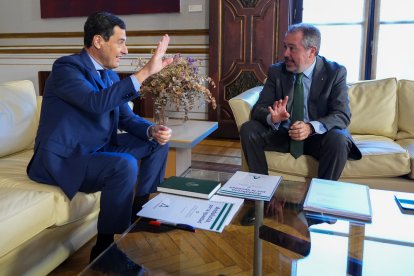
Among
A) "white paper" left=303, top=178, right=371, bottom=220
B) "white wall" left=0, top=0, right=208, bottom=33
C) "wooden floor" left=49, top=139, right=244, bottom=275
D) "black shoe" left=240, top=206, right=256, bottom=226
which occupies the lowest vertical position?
"wooden floor" left=49, top=139, right=244, bottom=275

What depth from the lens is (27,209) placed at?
1.08 metres

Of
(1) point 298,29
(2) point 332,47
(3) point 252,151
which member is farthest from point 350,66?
(3) point 252,151

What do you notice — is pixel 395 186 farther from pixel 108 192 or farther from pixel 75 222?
pixel 75 222

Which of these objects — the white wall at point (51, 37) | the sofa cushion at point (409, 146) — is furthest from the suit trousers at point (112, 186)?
the white wall at point (51, 37)

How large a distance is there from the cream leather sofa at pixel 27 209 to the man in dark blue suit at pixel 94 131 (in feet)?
0.22

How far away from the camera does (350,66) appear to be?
10.9 ft

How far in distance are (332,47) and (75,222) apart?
272cm

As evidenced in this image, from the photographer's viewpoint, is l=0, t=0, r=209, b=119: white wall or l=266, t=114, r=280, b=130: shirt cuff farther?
l=0, t=0, r=209, b=119: white wall

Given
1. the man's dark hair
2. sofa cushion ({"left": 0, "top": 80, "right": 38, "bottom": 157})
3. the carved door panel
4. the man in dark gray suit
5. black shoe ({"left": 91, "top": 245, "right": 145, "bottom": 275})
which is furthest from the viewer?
the carved door panel

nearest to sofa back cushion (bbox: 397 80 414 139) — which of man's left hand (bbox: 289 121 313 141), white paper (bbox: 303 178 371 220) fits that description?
man's left hand (bbox: 289 121 313 141)

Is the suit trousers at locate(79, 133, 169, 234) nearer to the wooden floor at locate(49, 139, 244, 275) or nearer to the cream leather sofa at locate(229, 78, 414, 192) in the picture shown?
the cream leather sofa at locate(229, 78, 414, 192)

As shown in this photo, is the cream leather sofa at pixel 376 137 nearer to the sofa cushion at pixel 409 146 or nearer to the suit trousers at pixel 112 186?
the sofa cushion at pixel 409 146

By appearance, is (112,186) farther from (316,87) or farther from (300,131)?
(316,87)

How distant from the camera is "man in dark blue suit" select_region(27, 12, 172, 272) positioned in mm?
Answer: 1247
